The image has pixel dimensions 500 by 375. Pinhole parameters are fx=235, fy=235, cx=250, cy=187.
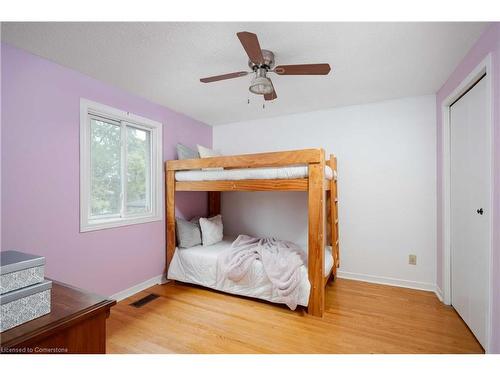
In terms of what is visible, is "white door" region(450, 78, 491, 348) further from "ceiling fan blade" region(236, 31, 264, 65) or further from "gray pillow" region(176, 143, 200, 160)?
"gray pillow" region(176, 143, 200, 160)

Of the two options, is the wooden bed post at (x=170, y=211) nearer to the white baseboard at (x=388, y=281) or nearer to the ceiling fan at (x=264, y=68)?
the ceiling fan at (x=264, y=68)

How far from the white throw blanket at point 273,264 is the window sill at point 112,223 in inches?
37.3

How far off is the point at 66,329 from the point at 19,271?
0.93ft

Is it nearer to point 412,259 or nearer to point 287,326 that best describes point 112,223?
point 287,326

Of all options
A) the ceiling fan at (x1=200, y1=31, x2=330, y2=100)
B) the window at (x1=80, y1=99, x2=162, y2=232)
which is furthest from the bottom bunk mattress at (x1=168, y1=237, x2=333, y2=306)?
the ceiling fan at (x1=200, y1=31, x2=330, y2=100)

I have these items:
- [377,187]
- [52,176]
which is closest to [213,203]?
[52,176]

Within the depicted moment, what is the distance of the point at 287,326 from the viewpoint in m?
1.92

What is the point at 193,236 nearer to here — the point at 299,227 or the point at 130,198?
the point at 130,198

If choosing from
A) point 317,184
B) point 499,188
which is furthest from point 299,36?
point 499,188

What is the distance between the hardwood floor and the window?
2.91 feet

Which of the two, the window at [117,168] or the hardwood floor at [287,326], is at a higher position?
the window at [117,168]

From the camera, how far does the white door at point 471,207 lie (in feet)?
5.27

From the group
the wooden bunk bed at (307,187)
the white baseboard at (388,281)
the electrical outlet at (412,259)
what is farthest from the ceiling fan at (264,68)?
the white baseboard at (388,281)

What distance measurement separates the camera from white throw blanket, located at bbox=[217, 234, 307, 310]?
2123 millimetres
